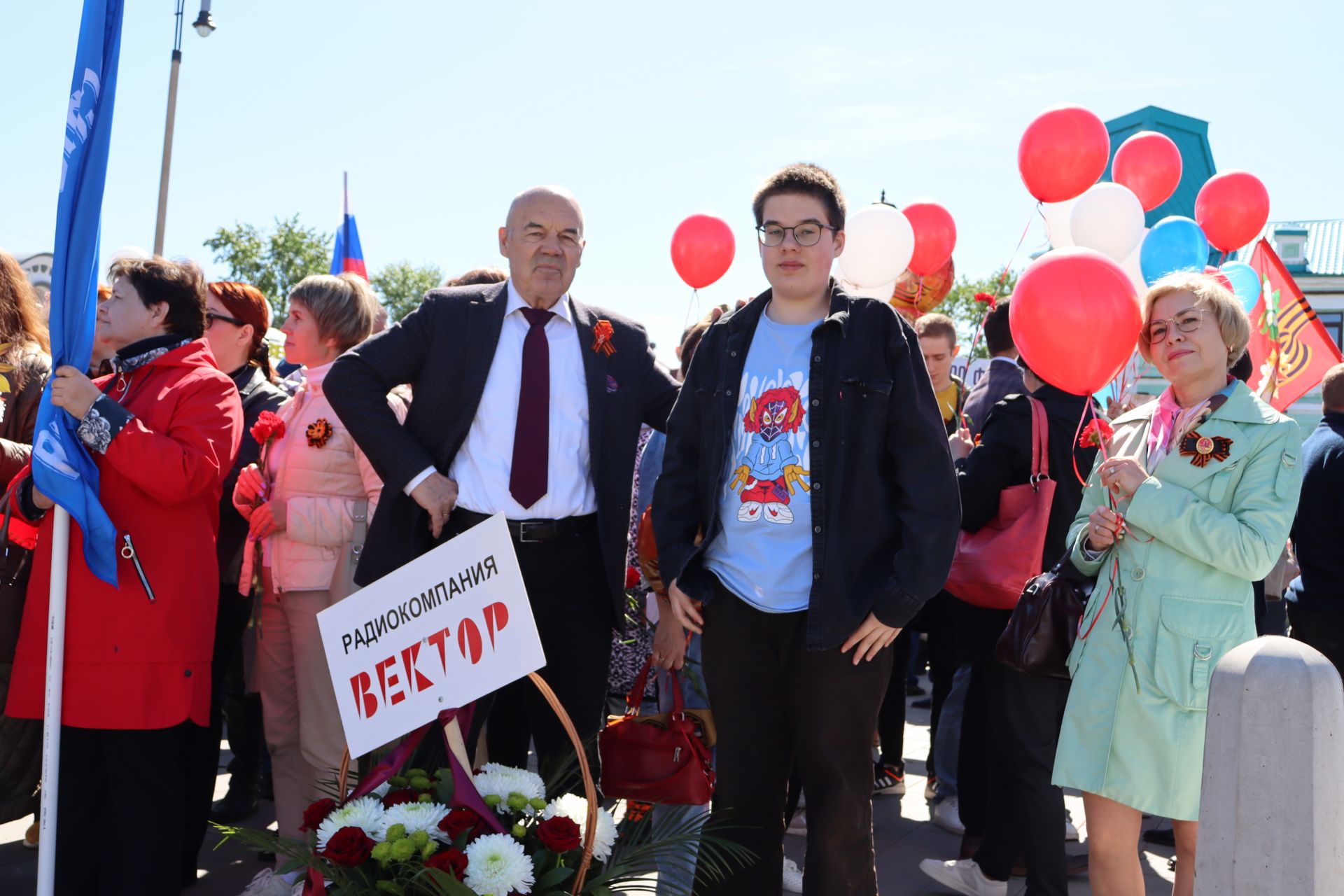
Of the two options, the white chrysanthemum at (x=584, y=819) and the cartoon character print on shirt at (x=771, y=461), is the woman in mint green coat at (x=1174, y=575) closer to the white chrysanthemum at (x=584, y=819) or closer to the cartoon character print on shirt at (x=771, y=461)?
the cartoon character print on shirt at (x=771, y=461)

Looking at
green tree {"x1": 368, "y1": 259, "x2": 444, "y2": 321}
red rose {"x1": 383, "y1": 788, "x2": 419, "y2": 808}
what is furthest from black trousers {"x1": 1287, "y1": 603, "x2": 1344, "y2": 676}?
green tree {"x1": 368, "y1": 259, "x2": 444, "y2": 321}

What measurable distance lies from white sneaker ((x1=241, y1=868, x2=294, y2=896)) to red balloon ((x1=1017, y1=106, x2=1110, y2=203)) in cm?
477

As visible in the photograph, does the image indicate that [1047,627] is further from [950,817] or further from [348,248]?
[348,248]

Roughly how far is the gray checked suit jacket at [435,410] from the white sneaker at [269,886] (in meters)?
1.11

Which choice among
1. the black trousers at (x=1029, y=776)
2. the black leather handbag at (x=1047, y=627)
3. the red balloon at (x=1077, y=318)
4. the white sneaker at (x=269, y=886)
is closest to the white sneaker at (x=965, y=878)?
the black trousers at (x=1029, y=776)

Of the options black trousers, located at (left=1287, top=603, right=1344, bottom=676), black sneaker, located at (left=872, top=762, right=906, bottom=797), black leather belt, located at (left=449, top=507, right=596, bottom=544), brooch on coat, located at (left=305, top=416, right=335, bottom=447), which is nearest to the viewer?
black leather belt, located at (left=449, top=507, right=596, bottom=544)

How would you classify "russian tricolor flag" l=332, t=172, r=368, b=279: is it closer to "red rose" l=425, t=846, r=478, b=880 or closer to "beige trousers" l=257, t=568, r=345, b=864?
"beige trousers" l=257, t=568, r=345, b=864

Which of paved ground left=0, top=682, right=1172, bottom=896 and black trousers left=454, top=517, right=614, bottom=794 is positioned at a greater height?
black trousers left=454, top=517, right=614, bottom=794

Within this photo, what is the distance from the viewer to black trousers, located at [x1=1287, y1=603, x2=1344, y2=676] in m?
4.47

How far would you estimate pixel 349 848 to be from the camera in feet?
7.29

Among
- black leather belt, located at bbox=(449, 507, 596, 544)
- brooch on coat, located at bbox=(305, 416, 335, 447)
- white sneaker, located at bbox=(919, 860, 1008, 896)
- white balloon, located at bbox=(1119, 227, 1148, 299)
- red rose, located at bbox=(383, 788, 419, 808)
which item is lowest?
white sneaker, located at bbox=(919, 860, 1008, 896)

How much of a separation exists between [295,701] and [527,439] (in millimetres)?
1471

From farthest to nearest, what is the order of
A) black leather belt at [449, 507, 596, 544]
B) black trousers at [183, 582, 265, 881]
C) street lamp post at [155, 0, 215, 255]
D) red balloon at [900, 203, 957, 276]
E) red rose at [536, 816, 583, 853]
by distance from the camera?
street lamp post at [155, 0, 215, 255] < red balloon at [900, 203, 957, 276] < black trousers at [183, 582, 265, 881] < black leather belt at [449, 507, 596, 544] < red rose at [536, 816, 583, 853]

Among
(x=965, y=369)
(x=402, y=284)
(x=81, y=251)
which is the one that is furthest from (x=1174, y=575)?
(x=402, y=284)
